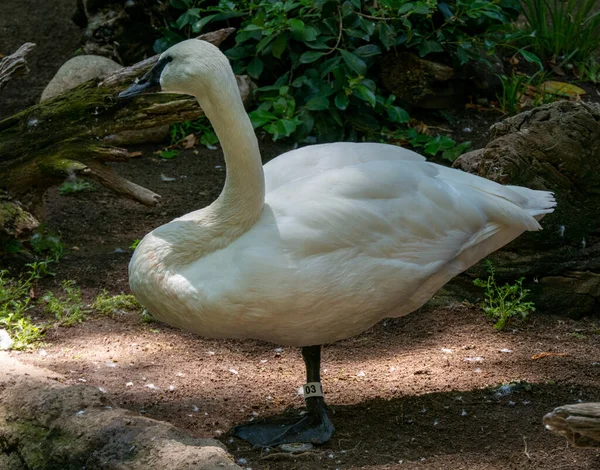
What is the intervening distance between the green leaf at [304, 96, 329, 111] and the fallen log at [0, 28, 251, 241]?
155cm

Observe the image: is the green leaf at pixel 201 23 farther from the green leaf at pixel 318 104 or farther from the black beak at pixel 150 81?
the black beak at pixel 150 81

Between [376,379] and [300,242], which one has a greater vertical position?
[300,242]

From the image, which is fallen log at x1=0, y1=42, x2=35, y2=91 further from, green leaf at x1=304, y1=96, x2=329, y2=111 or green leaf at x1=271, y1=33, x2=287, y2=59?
green leaf at x1=304, y1=96, x2=329, y2=111

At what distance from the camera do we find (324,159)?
3.75 metres

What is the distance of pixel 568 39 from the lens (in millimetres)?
7387

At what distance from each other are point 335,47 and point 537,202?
8.92 ft

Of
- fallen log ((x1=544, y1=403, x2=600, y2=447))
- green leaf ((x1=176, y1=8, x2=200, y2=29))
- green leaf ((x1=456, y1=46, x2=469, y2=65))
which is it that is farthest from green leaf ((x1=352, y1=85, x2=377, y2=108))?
fallen log ((x1=544, y1=403, x2=600, y2=447))

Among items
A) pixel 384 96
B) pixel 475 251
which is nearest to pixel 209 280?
pixel 475 251

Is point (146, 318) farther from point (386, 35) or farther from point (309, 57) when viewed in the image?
point (386, 35)

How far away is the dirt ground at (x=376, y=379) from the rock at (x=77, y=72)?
1.96 m

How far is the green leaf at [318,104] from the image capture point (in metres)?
6.14

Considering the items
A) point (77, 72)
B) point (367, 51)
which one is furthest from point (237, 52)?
point (77, 72)

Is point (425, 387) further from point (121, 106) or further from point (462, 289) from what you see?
point (121, 106)

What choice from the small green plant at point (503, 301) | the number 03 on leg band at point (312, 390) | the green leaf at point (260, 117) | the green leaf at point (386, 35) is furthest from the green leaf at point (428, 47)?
the number 03 on leg band at point (312, 390)
